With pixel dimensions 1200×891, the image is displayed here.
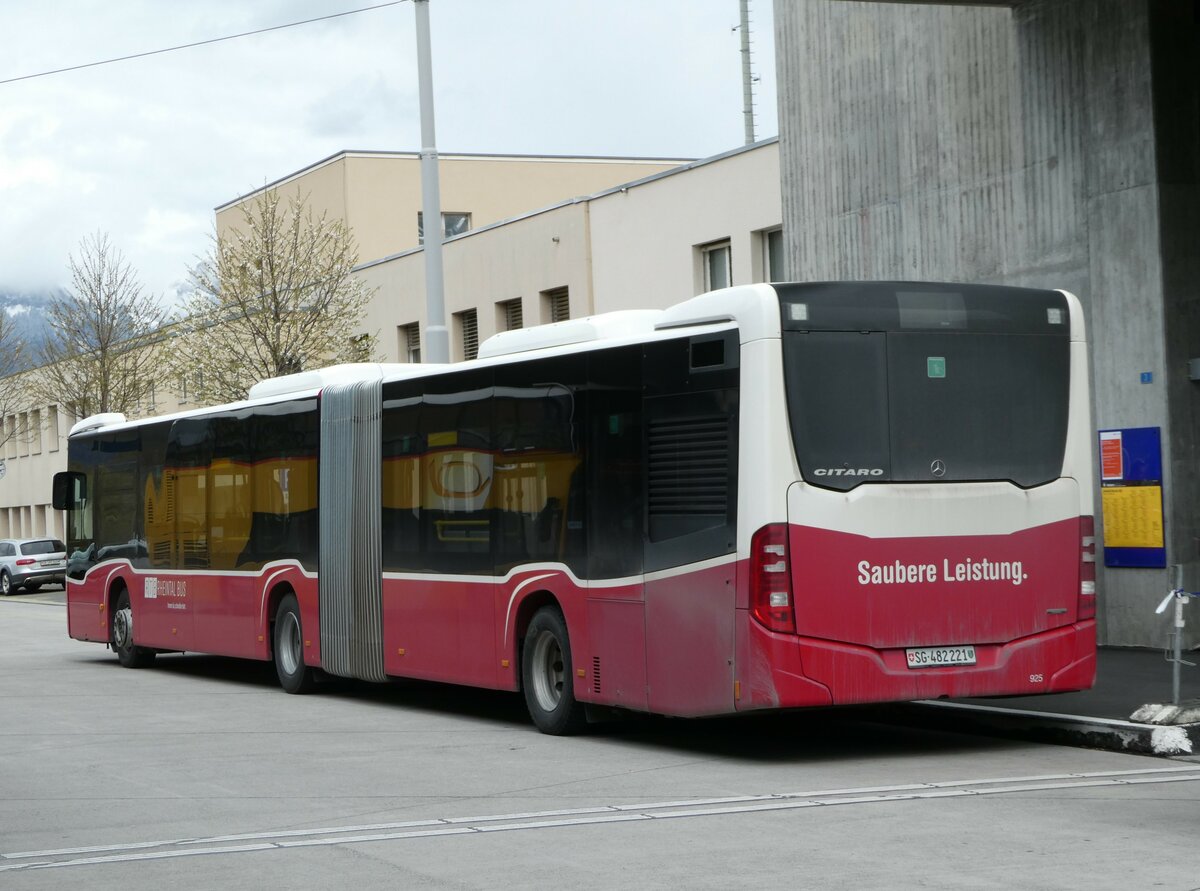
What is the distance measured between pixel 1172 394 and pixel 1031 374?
612 cm

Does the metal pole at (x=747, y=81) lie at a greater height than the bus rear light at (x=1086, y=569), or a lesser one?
greater

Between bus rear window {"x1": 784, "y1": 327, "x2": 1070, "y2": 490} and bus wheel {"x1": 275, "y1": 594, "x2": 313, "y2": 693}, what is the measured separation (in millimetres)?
7963

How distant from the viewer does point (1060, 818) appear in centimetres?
916

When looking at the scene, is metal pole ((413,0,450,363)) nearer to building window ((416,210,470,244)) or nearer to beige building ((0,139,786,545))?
beige building ((0,139,786,545))

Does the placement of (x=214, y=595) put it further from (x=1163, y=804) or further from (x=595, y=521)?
(x=1163, y=804)

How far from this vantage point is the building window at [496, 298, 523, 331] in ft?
116

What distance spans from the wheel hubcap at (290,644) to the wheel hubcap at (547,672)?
493 centimetres

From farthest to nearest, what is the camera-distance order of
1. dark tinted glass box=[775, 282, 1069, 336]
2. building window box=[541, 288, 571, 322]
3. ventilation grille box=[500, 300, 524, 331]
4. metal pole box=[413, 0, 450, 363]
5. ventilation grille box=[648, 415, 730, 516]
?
ventilation grille box=[500, 300, 524, 331]
building window box=[541, 288, 571, 322]
metal pole box=[413, 0, 450, 363]
ventilation grille box=[648, 415, 730, 516]
dark tinted glass box=[775, 282, 1069, 336]

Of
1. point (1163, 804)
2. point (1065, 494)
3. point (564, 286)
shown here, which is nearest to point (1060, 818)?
point (1163, 804)

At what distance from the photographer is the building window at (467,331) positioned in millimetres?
37000

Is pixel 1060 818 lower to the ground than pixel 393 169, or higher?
lower

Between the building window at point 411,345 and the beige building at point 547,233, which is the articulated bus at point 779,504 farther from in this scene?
the building window at point 411,345

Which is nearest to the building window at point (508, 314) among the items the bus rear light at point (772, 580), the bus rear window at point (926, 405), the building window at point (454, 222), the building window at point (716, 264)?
the building window at point (716, 264)

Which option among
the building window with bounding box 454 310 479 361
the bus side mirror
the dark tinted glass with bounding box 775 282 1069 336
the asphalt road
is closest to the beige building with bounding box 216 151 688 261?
the building window with bounding box 454 310 479 361
